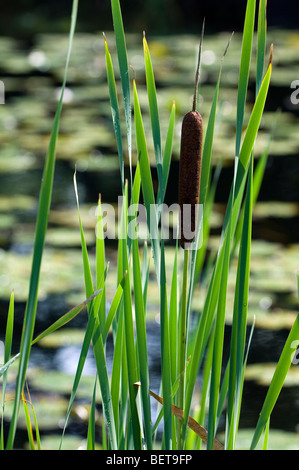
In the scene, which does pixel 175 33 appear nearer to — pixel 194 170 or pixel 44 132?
pixel 44 132

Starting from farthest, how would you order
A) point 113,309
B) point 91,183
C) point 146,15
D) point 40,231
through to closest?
point 146,15 → point 91,183 → point 113,309 → point 40,231

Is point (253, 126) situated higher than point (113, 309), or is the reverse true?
point (253, 126)

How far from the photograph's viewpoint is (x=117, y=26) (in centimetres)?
64

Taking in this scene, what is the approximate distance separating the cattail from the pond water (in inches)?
26.2

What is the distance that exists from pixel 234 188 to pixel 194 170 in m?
0.04

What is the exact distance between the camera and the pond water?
1758 millimetres

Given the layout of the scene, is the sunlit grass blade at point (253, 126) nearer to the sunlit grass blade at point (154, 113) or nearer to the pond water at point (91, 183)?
the sunlit grass blade at point (154, 113)

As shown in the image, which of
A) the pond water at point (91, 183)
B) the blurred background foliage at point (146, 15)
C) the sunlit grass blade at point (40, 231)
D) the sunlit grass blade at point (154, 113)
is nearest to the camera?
the sunlit grass blade at point (40, 231)

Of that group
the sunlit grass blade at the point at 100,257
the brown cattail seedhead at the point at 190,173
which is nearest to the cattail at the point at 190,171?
the brown cattail seedhead at the point at 190,173

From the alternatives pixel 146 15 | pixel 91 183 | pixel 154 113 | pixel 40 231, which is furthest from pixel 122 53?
pixel 146 15

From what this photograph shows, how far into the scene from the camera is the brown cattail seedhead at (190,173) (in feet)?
2.04

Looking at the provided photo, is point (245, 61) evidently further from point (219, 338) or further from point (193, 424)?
point (193, 424)

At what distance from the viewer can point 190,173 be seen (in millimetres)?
630

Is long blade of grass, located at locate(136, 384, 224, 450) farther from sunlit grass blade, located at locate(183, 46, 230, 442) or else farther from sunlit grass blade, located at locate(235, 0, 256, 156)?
sunlit grass blade, located at locate(235, 0, 256, 156)
